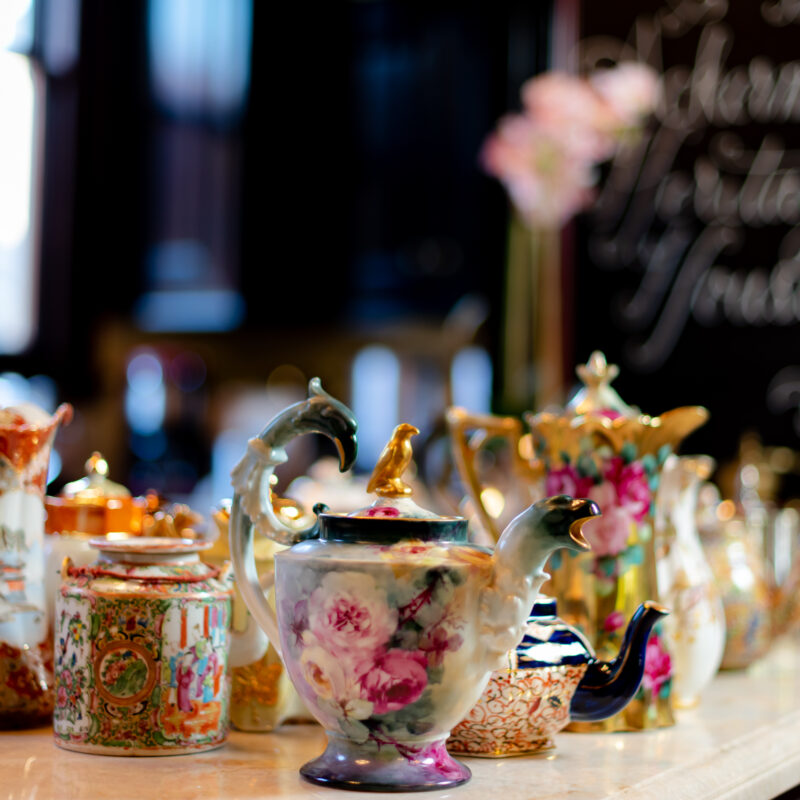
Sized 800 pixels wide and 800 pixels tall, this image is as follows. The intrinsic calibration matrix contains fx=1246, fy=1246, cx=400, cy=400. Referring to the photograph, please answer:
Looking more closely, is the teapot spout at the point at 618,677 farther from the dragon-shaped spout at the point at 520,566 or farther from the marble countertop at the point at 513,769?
the dragon-shaped spout at the point at 520,566

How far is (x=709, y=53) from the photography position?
2746mm

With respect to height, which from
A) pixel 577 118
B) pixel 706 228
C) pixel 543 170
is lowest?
pixel 706 228

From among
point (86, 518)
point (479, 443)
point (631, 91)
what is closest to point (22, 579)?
point (86, 518)

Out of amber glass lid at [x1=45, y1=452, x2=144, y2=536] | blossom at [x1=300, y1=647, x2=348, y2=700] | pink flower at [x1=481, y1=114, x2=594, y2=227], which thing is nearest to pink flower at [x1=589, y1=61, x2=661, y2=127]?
Answer: pink flower at [x1=481, y1=114, x2=594, y2=227]

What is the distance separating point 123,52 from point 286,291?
3.12ft

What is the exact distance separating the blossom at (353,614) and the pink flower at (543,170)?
7.17ft

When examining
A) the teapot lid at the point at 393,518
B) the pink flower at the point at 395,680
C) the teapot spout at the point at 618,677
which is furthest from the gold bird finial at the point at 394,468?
the teapot spout at the point at 618,677

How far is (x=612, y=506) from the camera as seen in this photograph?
1032 millimetres

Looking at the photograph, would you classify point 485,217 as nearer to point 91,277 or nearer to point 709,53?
point 709,53

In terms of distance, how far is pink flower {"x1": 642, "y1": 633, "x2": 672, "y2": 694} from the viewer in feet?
3.34

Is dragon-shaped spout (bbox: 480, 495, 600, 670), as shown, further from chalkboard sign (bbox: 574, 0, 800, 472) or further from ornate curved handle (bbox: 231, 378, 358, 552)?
chalkboard sign (bbox: 574, 0, 800, 472)

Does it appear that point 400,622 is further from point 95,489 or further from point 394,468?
point 95,489

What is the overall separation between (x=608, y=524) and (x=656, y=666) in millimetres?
122

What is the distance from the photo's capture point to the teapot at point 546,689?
2.84 feet
